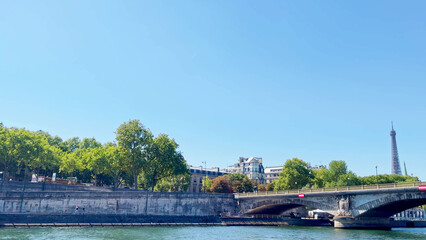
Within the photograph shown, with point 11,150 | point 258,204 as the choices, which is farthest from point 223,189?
point 11,150

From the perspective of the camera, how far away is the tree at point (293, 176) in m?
79.6

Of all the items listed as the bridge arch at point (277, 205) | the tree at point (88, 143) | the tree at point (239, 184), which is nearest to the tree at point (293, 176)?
the bridge arch at point (277, 205)

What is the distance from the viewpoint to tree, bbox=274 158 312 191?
79625 millimetres

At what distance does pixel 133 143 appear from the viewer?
67062mm

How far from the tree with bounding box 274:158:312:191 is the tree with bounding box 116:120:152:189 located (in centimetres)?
3448

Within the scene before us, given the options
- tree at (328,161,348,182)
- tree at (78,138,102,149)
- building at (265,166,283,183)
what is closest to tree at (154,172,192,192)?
tree at (78,138,102,149)

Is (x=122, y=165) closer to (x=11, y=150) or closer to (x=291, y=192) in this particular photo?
(x=11, y=150)

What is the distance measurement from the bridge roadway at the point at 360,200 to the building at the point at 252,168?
260 ft

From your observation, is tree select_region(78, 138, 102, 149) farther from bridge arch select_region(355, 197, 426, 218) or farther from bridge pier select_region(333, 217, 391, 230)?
bridge arch select_region(355, 197, 426, 218)

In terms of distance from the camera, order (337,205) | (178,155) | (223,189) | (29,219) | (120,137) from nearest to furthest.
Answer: (29,219) < (337,205) < (120,137) < (178,155) < (223,189)

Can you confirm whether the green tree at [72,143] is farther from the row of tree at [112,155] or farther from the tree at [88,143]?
the row of tree at [112,155]

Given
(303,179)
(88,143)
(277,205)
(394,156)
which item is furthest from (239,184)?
(394,156)

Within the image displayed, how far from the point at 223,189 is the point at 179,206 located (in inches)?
1419

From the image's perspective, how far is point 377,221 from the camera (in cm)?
5222
